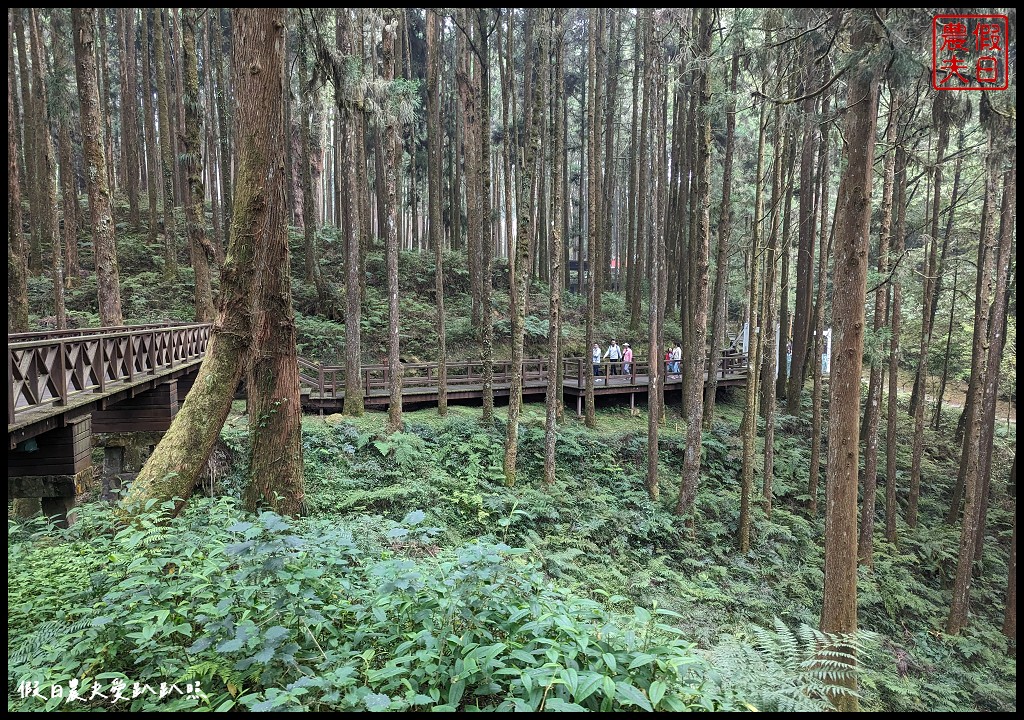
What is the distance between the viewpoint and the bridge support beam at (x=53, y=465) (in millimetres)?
6715

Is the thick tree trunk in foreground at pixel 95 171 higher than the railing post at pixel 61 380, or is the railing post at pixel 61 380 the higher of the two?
the thick tree trunk in foreground at pixel 95 171

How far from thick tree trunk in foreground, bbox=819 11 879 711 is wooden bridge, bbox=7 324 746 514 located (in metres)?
8.71

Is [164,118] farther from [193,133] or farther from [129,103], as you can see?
[193,133]

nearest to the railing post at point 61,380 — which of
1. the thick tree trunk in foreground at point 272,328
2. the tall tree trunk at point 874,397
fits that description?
the thick tree trunk in foreground at point 272,328

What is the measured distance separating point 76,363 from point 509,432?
299 inches

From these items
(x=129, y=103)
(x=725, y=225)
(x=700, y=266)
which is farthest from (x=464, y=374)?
(x=129, y=103)

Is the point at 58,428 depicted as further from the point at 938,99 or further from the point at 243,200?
the point at 938,99

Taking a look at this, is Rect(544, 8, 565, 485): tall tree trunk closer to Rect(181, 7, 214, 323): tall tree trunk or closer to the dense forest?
the dense forest

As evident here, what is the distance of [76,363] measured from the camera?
7.07 meters

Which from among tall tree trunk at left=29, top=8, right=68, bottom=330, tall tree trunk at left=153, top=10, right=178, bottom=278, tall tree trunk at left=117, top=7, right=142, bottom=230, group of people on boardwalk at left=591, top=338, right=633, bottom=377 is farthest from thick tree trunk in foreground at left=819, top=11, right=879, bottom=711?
tall tree trunk at left=117, top=7, right=142, bottom=230

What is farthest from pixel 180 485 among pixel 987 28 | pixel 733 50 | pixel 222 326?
pixel 733 50

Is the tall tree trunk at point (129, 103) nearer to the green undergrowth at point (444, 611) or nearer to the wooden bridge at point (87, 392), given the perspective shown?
the wooden bridge at point (87, 392)

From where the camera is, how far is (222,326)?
20.6 feet

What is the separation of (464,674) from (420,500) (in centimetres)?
740
